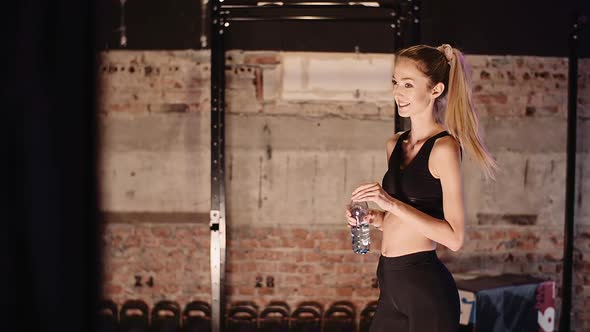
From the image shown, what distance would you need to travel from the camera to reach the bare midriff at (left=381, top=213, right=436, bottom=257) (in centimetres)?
176

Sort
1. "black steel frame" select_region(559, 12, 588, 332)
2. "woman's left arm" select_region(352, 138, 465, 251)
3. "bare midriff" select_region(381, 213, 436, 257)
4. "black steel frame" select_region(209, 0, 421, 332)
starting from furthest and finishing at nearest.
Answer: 1. "black steel frame" select_region(559, 12, 588, 332)
2. "black steel frame" select_region(209, 0, 421, 332)
3. "bare midriff" select_region(381, 213, 436, 257)
4. "woman's left arm" select_region(352, 138, 465, 251)

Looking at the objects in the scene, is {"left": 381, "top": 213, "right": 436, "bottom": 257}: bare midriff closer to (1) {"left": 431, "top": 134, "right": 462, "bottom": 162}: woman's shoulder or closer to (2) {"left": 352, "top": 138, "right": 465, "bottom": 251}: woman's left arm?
(2) {"left": 352, "top": 138, "right": 465, "bottom": 251}: woman's left arm

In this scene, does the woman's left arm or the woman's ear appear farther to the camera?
the woman's ear

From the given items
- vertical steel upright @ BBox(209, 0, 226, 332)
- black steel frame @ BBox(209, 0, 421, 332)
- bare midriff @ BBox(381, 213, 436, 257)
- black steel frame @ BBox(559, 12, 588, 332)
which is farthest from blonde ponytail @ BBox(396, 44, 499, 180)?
black steel frame @ BBox(559, 12, 588, 332)

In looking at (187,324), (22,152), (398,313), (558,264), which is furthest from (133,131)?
(558,264)

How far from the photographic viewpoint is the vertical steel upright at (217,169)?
122 inches

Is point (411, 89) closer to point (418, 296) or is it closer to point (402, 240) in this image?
point (402, 240)

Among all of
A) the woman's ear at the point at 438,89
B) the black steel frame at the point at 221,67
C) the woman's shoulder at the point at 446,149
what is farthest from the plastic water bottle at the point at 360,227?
the black steel frame at the point at 221,67

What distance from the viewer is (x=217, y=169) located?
3098 mm

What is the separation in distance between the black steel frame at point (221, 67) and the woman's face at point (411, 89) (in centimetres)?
129

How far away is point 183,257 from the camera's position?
Result: 3.32 meters

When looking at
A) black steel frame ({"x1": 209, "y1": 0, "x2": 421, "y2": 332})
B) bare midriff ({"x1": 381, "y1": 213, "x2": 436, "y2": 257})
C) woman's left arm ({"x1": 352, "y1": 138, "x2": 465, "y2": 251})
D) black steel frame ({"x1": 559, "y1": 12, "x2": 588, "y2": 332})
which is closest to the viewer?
woman's left arm ({"x1": 352, "y1": 138, "x2": 465, "y2": 251})

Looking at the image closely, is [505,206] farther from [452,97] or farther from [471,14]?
[452,97]

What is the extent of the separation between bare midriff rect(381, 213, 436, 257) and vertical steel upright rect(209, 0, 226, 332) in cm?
146
